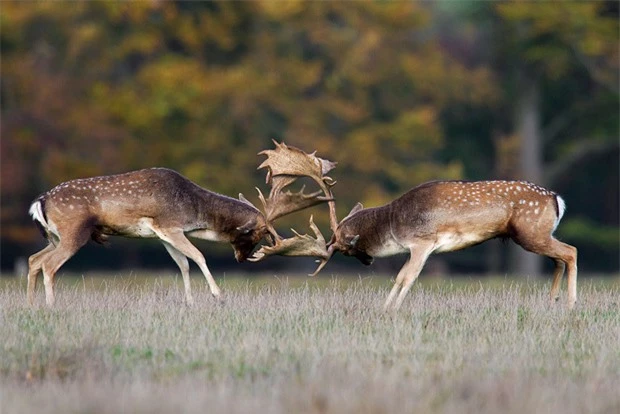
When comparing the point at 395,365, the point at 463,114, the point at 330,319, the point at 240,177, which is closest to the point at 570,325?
the point at 330,319

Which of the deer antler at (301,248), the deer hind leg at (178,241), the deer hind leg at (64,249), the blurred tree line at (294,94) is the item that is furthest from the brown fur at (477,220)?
the blurred tree line at (294,94)

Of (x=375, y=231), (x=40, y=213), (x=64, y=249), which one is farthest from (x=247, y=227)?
(x=40, y=213)

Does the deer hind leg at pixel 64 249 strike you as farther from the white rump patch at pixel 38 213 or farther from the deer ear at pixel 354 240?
the deer ear at pixel 354 240

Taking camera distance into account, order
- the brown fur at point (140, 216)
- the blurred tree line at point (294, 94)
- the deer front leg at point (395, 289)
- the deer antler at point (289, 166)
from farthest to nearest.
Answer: the blurred tree line at point (294, 94) → the deer antler at point (289, 166) → the brown fur at point (140, 216) → the deer front leg at point (395, 289)

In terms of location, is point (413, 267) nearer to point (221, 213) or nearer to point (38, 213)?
point (221, 213)

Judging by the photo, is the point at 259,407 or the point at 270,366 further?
the point at 270,366

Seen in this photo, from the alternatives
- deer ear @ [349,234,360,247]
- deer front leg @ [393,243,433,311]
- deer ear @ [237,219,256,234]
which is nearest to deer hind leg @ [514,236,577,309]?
deer front leg @ [393,243,433,311]

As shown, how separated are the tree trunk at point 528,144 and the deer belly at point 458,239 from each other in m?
21.0

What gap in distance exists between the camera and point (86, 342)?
10078 mm

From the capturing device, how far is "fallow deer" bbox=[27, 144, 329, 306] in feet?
45.4

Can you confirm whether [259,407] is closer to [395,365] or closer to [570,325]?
[395,365]

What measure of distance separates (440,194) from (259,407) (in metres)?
6.12

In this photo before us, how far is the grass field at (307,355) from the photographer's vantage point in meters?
8.14

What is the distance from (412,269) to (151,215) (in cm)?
273
